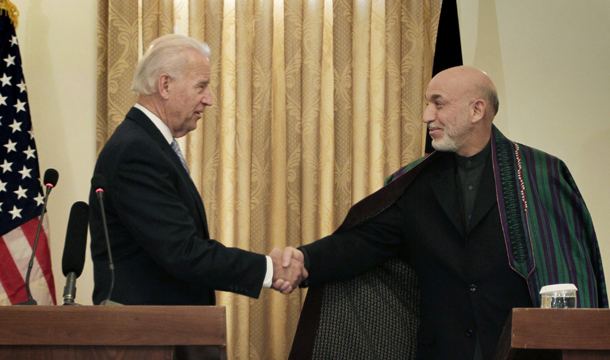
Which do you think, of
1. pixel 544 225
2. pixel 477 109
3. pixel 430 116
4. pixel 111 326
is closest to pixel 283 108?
pixel 430 116

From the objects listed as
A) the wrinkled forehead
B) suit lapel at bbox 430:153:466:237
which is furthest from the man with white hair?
the wrinkled forehead

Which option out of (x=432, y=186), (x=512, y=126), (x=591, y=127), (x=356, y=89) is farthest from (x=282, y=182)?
(x=591, y=127)

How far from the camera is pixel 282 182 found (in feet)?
11.9

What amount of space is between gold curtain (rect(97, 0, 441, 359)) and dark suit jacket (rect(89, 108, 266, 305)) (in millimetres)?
1532

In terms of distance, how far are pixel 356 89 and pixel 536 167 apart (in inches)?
60.0

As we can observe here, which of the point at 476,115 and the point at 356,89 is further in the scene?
the point at 356,89

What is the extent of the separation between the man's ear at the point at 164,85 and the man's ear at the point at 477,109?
4.31 ft

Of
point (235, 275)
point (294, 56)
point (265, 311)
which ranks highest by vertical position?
point (294, 56)

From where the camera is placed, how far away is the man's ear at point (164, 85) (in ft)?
7.40

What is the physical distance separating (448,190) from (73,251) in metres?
1.60

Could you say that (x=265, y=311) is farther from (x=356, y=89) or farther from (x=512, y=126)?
(x=512, y=126)

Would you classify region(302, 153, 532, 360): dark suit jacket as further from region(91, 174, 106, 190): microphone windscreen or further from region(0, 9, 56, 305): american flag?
region(0, 9, 56, 305): american flag

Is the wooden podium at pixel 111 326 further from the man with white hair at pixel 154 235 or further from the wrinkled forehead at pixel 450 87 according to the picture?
the wrinkled forehead at pixel 450 87

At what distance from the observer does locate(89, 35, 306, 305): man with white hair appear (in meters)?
1.92
